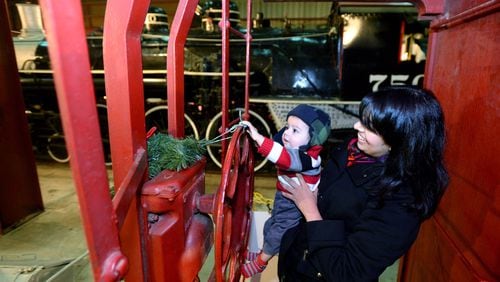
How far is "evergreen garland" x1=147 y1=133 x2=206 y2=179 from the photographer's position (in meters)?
0.94

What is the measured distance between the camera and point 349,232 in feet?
3.97

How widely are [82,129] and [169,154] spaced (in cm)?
48

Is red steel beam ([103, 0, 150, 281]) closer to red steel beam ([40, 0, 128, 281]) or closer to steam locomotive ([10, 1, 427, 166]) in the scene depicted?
red steel beam ([40, 0, 128, 281])

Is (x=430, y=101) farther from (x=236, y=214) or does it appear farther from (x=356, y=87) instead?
(x=356, y=87)

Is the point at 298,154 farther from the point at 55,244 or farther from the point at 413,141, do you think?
the point at 55,244

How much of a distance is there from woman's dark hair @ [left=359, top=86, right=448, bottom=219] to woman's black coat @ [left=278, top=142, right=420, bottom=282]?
0.15ft

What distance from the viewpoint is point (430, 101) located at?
1043 mm

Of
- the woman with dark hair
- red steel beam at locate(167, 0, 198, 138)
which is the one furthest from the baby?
red steel beam at locate(167, 0, 198, 138)

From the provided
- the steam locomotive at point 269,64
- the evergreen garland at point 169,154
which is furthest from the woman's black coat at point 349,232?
the steam locomotive at point 269,64

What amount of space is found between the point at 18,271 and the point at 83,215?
1.98 m

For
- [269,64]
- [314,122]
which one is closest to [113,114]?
[314,122]

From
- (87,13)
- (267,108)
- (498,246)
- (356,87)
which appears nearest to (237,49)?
(267,108)

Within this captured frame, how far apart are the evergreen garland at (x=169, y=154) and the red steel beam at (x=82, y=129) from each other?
0.39 meters

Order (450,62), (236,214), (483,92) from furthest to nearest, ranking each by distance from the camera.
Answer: (450,62) → (236,214) → (483,92)
